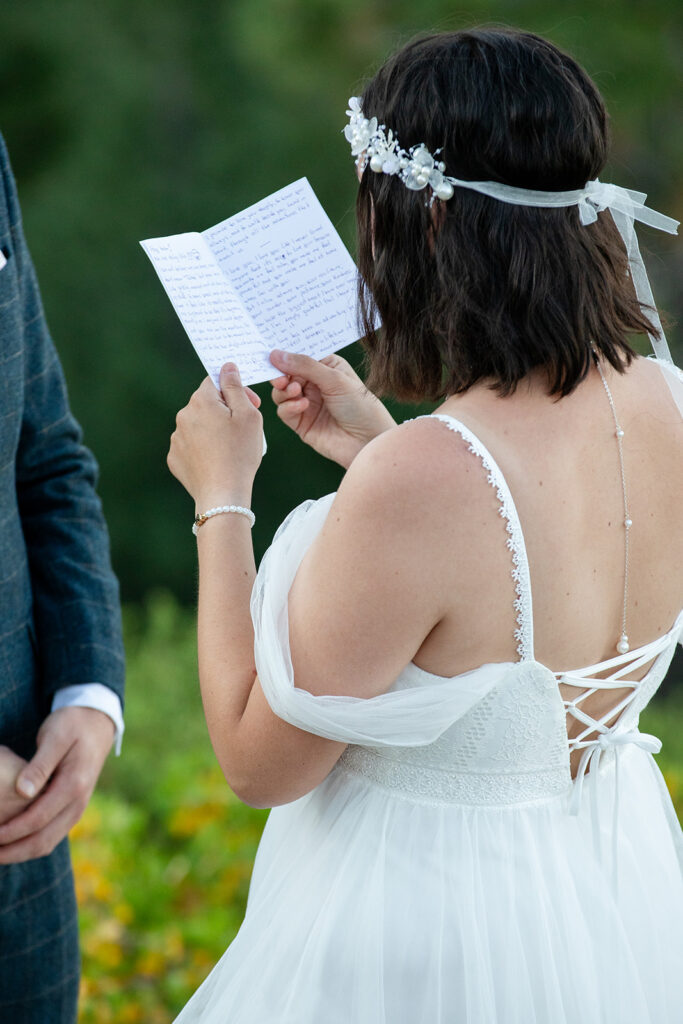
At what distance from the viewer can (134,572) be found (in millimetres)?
6270

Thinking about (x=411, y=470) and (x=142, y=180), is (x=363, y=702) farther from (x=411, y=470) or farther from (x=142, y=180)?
(x=142, y=180)

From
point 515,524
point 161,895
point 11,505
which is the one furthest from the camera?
point 161,895

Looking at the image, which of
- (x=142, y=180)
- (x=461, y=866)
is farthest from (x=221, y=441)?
(x=142, y=180)

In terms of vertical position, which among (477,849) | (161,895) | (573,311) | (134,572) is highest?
(573,311)

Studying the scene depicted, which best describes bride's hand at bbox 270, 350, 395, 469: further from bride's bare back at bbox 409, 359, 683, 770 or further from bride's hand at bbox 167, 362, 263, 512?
bride's bare back at bbox 409, 359, 683, 770

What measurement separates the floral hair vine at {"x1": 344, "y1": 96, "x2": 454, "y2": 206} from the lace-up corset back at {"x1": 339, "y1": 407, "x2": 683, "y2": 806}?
0.29 meters

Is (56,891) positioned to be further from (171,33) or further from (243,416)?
(171,33)

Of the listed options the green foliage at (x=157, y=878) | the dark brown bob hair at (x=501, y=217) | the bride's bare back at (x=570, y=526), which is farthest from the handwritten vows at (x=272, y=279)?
the green foliage at (x=157, y=878)

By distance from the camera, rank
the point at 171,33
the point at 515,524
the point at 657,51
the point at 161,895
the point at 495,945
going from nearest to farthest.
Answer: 1. the point at 515,524
2. the point at 495,945
3. the point at 161,895
4. the point at 657,51
5. the point at 171,33

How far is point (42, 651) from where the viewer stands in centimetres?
175

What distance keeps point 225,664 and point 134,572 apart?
501 cm

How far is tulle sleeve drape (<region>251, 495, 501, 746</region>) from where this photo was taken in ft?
4.07

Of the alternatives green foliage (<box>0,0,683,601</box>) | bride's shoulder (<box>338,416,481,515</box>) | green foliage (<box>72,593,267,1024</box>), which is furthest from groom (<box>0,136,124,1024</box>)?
green foliage (<box>0,0,683,601</box>)

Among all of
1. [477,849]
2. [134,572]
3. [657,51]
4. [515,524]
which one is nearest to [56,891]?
[477,849]
